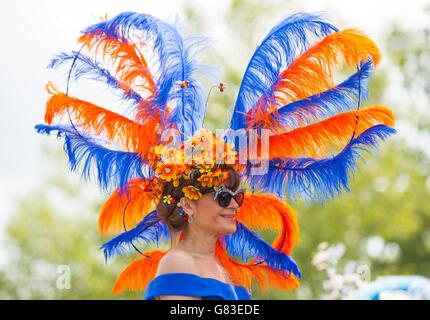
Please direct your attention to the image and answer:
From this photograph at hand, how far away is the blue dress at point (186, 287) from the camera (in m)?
3.71

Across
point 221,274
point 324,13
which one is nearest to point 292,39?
point 324,13

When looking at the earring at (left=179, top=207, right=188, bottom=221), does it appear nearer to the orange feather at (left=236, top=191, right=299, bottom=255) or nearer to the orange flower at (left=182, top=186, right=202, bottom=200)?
the orange flower at (left=182, top=186, right=202, bottom=200)

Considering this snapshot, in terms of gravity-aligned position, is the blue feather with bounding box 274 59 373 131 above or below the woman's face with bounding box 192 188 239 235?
above

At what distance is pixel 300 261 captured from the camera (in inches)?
571

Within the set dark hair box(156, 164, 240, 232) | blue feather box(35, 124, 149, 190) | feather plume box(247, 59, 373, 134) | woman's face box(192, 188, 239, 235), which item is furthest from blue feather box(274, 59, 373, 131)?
blue feather box(35, 124, 149, 190)

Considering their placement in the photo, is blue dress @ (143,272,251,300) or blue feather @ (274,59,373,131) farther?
blue feather @ (274,59,373,131)

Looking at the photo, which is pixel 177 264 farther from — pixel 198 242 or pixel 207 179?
pixel 207 179

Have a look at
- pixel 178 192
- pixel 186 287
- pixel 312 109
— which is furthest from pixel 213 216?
pixel 312 109

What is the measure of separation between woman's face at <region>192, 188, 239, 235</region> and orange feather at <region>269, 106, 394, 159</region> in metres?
0.37

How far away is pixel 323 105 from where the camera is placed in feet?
13.3

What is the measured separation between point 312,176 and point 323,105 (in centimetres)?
35

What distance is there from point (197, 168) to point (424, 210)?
12.1 meters

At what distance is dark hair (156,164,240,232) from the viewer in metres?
3.98
